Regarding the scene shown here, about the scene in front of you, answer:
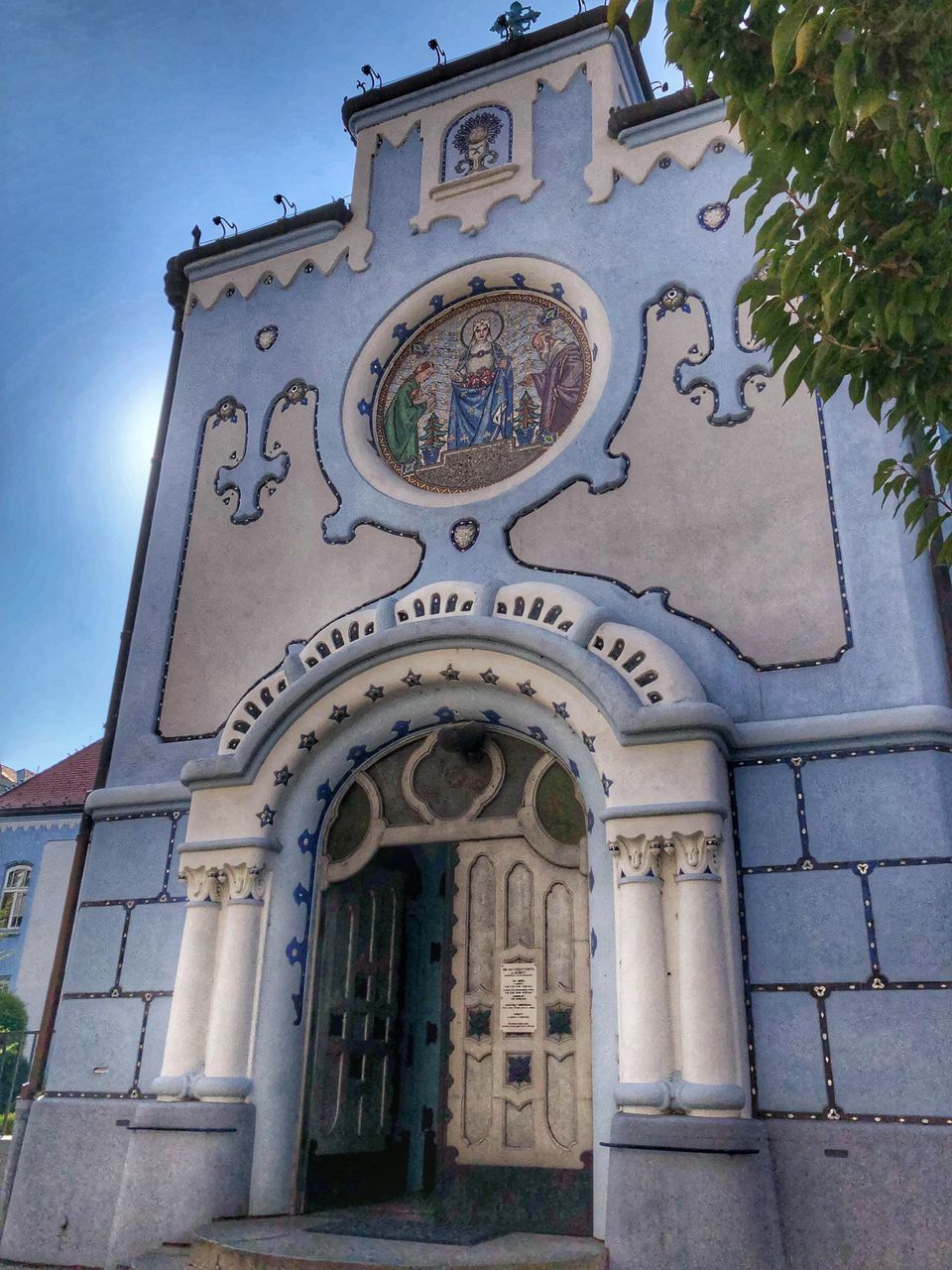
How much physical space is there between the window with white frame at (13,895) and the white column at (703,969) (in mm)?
16633

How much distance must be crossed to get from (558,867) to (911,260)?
4.75 metres

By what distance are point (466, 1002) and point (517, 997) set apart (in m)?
0.37

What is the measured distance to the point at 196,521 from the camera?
9141 mm

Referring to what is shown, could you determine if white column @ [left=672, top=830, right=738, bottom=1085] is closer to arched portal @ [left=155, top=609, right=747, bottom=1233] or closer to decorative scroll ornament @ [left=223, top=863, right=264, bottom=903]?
arched portal @ [left=155, top=609, right=747, bottom=1233]

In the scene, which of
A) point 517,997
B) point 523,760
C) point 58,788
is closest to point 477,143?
point 523,760

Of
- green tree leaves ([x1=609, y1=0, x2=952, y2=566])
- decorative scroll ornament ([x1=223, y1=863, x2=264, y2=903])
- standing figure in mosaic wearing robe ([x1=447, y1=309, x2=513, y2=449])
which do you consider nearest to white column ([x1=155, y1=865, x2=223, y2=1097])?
decorative scroll ornament ([x1=223, y1=863, x2=264, y2=903])

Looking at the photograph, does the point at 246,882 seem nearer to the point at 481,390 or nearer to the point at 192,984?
the point at 192,984

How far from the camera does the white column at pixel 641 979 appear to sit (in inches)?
220

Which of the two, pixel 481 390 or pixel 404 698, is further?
pixel 481 390

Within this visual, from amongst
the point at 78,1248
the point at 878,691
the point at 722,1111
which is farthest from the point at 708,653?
the point at 78,1248

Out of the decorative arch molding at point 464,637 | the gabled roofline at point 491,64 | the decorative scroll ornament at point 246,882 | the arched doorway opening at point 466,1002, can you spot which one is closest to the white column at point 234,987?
the decorative scroll ornament at point 246,882

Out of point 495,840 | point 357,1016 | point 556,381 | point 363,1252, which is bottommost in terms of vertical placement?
point 363,1252

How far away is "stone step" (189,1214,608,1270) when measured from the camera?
520 centimetres

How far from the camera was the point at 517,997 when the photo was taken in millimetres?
7176
